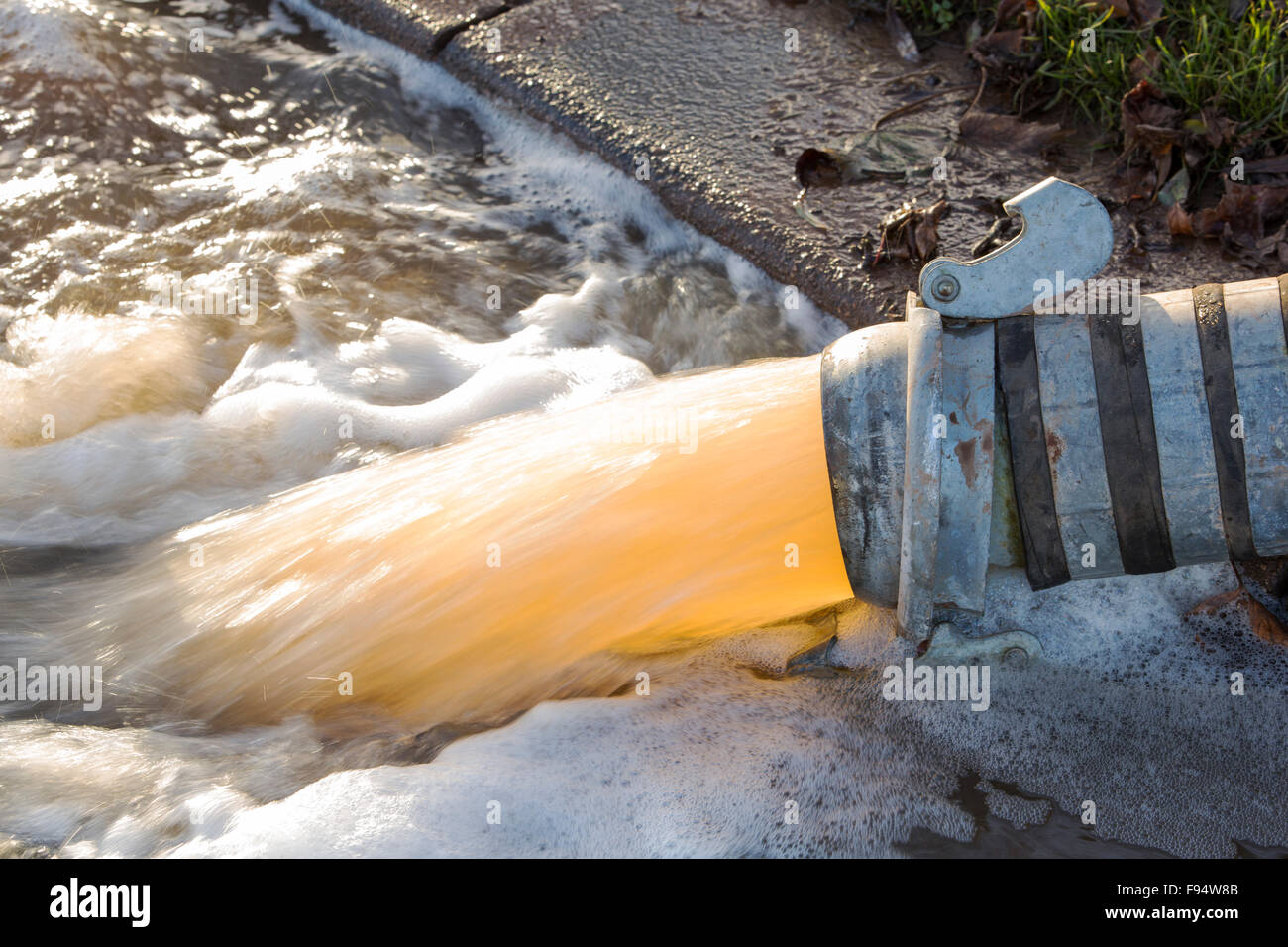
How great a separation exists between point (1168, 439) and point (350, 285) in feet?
9.04

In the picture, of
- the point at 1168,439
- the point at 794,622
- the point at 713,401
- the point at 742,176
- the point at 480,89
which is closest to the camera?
the point at 1168,439

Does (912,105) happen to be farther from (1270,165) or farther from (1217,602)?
(1217,602)

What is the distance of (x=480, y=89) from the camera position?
447cm

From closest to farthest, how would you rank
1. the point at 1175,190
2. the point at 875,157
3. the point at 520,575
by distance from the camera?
the point at 520,575 < the point at 1175,190 < the point at 875,157

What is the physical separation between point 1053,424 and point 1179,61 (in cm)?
210

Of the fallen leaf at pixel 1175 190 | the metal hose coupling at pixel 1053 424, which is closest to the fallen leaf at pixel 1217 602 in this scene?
the metal hose coupling at pixel 1053 424

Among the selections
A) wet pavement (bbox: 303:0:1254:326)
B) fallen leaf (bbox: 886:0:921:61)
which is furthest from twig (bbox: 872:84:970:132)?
fallen leaf (bbox: 886:0:921:61)

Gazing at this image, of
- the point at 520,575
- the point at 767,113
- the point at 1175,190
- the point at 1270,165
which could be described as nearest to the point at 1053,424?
the point at 520,575

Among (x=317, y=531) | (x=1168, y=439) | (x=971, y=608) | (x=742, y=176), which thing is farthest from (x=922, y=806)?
(x=742, y=176)

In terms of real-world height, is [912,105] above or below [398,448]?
above

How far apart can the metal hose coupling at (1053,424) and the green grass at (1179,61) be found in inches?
63.0

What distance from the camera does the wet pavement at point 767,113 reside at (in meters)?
3.40

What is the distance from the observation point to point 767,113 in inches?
156
